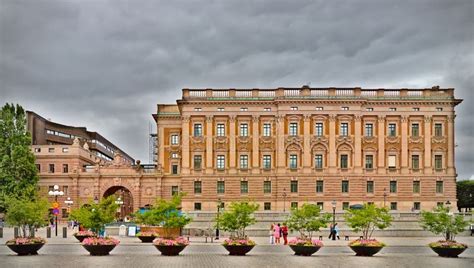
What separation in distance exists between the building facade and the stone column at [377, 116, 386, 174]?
5.2 inches

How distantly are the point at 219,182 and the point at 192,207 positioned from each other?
4.82m

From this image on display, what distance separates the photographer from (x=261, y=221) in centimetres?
6788

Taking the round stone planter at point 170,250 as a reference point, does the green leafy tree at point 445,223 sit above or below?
above

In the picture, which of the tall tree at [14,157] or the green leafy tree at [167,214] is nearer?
the green leafy tree at [167,214]

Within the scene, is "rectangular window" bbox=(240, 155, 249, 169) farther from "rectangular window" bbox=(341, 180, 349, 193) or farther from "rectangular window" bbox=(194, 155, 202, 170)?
"rectangular window" bbox=(341, 180, 349, 193)

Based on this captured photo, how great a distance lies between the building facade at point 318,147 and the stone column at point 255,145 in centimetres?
13

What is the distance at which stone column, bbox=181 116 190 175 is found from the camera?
308ft

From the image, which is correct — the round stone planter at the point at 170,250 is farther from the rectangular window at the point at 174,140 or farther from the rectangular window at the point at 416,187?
the rectangular window at the point at 174,140

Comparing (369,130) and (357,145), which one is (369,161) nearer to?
(357,145)

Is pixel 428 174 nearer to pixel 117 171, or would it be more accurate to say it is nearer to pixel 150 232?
pixel 117 171

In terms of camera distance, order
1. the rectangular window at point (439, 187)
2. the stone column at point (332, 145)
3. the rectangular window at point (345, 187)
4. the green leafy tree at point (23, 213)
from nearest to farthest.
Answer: the green leafy tree at point (23, 213), the stone column at point (332, 145), the rectangular window at point (439, 187), the rectangular window at point (345, 187)

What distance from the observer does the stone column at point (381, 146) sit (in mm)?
93938

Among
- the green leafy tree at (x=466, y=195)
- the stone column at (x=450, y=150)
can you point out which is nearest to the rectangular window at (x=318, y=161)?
the stone column at (x=450, y=150)

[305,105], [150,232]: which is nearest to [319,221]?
[150,232]
